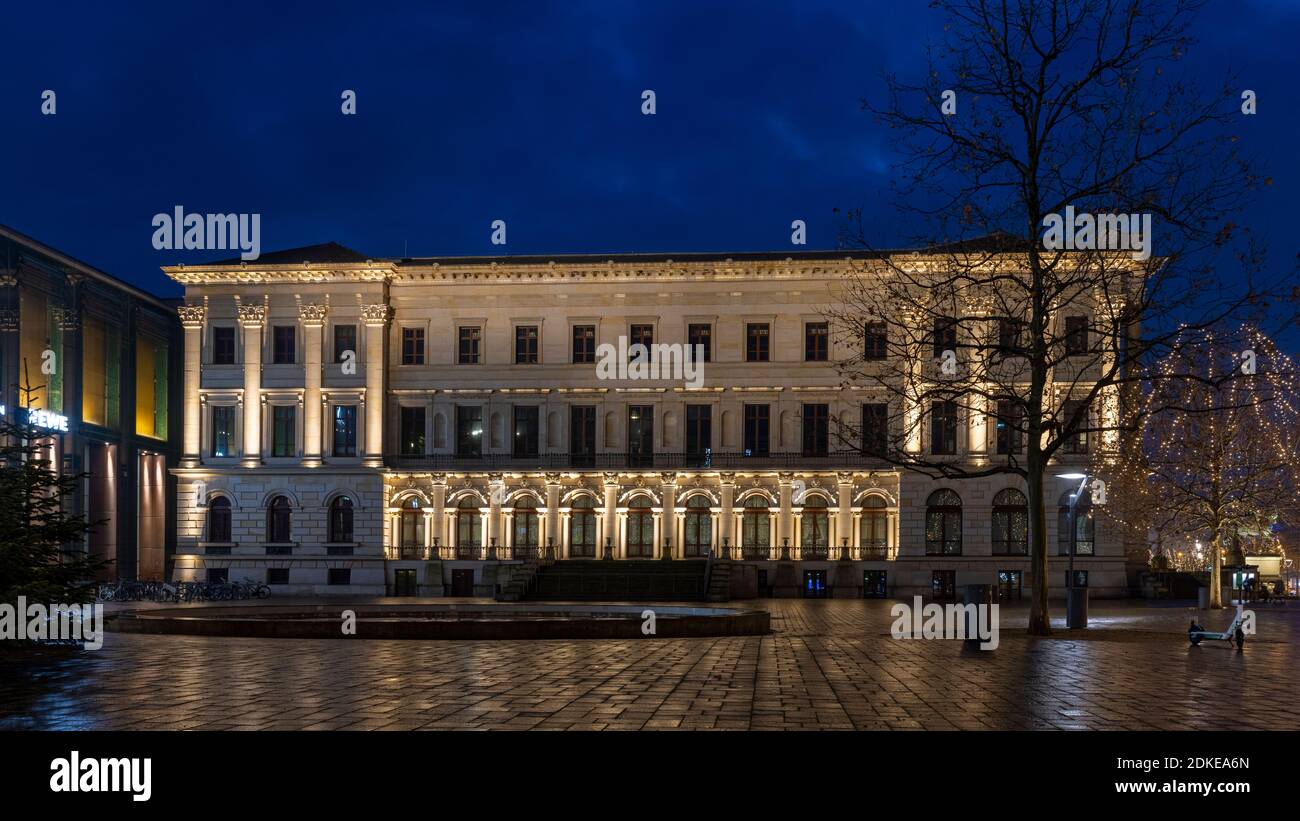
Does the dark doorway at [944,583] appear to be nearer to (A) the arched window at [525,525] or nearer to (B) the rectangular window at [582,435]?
(B) the rectangular window at [582,435]

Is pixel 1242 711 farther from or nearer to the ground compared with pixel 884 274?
nearer to the ground

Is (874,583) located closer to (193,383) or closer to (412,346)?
(412,346)

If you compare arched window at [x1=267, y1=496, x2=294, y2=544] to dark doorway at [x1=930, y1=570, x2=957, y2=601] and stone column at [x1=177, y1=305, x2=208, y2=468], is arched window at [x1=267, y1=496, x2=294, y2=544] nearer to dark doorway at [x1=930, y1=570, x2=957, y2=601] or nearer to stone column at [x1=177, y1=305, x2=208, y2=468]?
stone column at [x1=177, y1=305, x2=208, y2=468]

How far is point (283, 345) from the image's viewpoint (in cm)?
5622

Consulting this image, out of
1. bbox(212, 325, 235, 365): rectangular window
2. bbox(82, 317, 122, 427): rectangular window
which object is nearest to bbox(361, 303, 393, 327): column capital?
bbox(212, 325, 235, 365): rectangular window

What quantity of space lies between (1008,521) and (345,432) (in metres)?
28.5

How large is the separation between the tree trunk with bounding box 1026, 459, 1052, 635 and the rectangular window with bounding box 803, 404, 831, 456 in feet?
94.2

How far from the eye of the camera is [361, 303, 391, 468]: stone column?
54938 mm

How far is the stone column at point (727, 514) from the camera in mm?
53750

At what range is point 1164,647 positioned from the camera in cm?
2172
